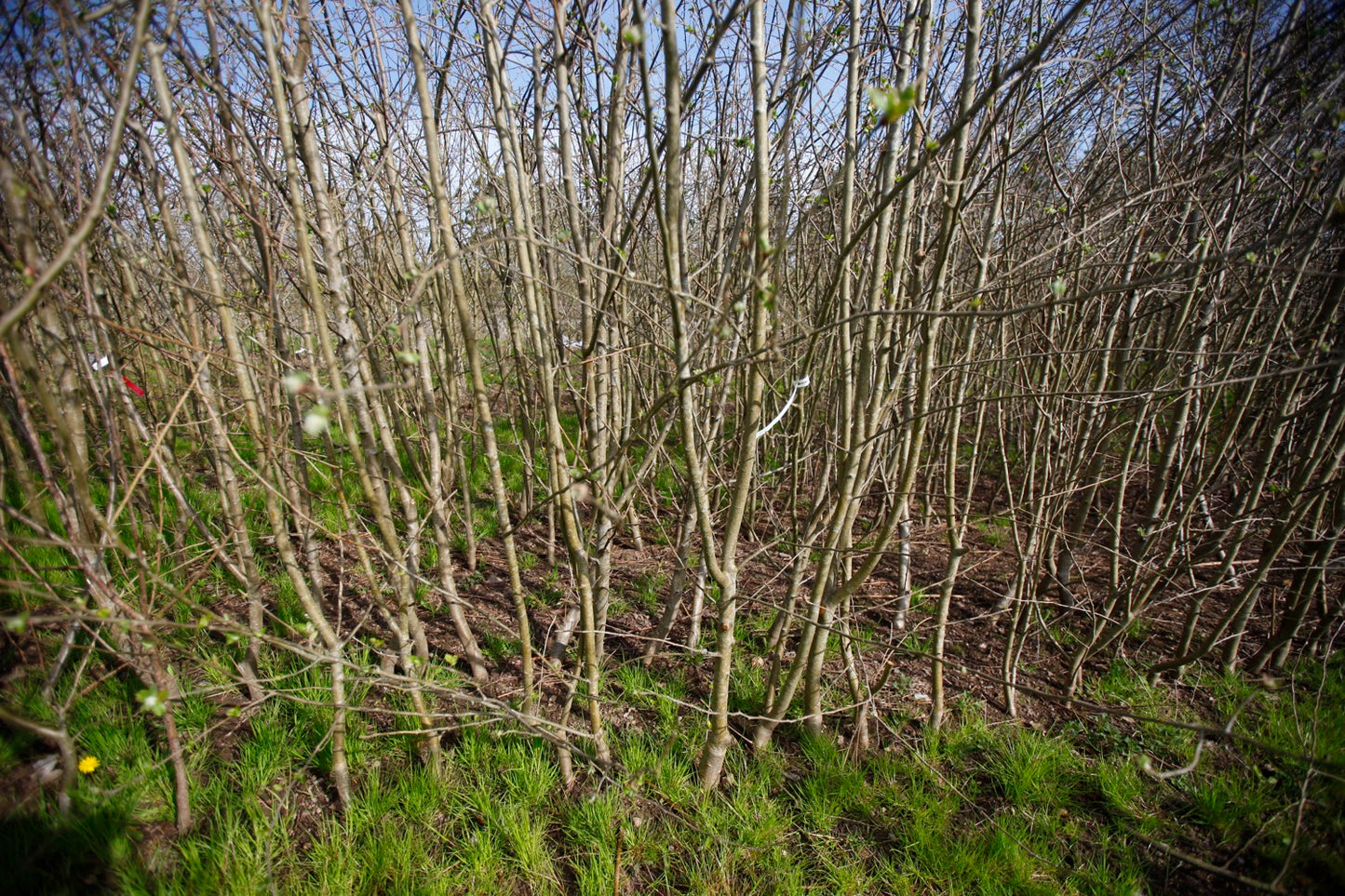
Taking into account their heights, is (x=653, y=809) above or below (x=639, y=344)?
below

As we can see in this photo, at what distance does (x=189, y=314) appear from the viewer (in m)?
1.76

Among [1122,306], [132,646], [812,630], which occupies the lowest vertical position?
[812,630]

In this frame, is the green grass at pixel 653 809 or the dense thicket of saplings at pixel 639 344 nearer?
the dense thicket of saplings at pixel 639 344

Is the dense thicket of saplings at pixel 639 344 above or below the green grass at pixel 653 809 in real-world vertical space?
above

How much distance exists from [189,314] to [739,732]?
96.0 inches

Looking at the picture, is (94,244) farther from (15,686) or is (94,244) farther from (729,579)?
(729,579)

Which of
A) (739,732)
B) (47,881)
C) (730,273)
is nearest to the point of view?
(730,273)

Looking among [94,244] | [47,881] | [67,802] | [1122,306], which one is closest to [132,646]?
[67,802]

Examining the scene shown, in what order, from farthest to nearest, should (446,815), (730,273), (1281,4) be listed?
(1281,4), (446,815), (730,273)

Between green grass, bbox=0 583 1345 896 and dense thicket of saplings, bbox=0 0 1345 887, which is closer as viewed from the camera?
dense thicket of saplings, bbox=0 0 1345 887

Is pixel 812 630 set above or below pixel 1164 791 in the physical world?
above

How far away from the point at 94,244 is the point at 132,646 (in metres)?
1.28

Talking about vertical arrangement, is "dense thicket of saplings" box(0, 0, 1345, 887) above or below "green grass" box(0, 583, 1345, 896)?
above

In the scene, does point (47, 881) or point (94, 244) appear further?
point (94, 244)
